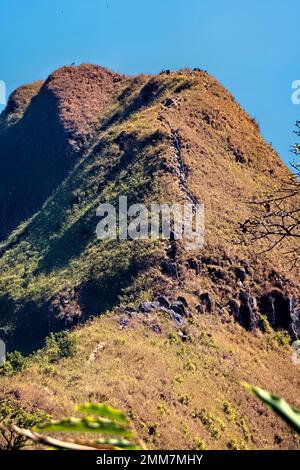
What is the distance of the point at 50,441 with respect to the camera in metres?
1.17

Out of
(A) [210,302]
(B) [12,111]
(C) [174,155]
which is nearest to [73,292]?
(A) [210,302]

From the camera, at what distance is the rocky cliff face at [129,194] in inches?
1340

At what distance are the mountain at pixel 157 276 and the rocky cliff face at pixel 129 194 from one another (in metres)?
0.15

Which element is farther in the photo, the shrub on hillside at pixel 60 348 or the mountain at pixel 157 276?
the shrub on hillside at pixel 60 348

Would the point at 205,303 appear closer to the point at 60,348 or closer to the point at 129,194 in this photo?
the point at 60,348

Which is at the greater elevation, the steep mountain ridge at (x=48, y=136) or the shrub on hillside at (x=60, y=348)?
the steep mountain ridge at (x=48, y=136)

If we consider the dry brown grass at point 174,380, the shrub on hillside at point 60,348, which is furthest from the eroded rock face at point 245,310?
the shrub on hillside at point 60,348

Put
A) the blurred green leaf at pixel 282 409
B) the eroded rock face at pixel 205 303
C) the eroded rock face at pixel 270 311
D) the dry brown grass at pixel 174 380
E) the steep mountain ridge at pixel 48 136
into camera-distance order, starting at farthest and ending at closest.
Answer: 1. the steep mountain ridge at pixel 48 136
2. the eroded rock face at pixel 270 311
3. the eroded rock face at pixel 205 303
4. the dry brown grass at pixel 174 380
5. the blurred green leaf at pixel 282 409

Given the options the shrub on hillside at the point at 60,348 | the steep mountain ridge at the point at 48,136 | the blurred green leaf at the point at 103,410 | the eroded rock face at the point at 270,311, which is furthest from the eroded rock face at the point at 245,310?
the steep mountain ridge at the point at 48,136

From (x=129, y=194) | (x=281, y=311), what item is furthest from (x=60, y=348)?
(x=129, y=194)

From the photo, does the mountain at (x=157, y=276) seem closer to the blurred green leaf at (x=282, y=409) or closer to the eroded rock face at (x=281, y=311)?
the eroded rock face at (x=281, y=311)

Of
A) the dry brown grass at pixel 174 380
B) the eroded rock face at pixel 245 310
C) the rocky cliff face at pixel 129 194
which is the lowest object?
the dry brown grass at pixel 174 380

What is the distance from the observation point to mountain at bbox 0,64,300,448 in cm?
2234

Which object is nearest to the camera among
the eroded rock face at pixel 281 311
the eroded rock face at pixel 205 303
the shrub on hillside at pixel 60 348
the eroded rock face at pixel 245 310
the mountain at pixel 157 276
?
A: the mountain at pixel 157 276
